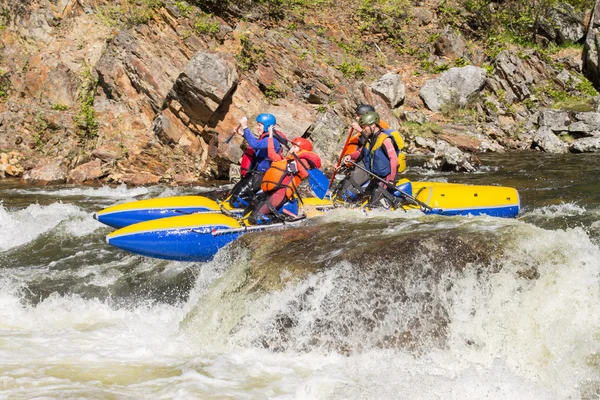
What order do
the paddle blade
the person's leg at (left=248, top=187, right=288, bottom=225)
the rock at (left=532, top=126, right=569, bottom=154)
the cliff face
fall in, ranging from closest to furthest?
the person's leg at (left=248, top=187, right=288, bottom=225) < the paddle blade < the cliff face < the rock at (left=532, top=126, right=569, bottom=154)

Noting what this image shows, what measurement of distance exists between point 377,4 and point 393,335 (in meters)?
18.5

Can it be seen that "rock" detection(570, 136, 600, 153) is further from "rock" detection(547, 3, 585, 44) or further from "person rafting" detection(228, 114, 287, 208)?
"person rafting" detection(228, 114, 287, 208)

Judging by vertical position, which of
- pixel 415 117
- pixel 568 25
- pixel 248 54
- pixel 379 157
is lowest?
pixel 415 117

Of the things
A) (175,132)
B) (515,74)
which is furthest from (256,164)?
(515,74)

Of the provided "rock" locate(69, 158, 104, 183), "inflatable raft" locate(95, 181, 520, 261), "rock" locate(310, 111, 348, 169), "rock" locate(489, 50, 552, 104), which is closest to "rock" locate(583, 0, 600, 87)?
"rock" locate(489, 50, 552, 104)

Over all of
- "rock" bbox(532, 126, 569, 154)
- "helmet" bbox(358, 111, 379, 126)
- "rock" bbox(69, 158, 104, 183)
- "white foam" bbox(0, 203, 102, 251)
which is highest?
"helmet" bbox(358, 111, 379, 126)

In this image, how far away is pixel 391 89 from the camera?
16.6 metres

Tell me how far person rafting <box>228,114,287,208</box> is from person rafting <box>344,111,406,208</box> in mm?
1038

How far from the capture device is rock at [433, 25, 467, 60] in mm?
19406

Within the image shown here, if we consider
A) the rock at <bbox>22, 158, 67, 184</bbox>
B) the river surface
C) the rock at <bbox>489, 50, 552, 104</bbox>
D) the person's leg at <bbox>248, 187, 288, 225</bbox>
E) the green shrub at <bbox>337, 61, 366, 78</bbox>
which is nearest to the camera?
the river surface

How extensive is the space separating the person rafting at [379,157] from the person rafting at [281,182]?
1053 millimetres

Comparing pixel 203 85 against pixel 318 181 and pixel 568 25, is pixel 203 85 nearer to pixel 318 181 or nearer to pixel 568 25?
pixel 318 181

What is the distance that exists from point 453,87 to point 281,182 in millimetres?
12718

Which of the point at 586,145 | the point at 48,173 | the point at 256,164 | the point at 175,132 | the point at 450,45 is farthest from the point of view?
the point at 450,45
